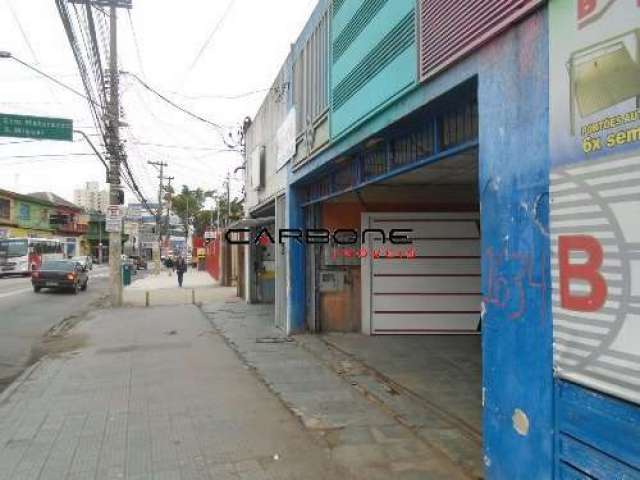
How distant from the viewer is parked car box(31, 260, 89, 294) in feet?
90.5

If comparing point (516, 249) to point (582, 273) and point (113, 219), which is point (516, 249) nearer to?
point (582, 273)

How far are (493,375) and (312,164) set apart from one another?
6936 mm

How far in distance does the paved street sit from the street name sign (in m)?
2.77

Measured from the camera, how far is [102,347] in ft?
41.7

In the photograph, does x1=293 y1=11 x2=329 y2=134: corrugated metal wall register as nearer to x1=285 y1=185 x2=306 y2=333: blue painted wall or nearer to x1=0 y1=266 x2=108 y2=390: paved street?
x1=285 y1=185 x2=306 y2=333: blue painted wall

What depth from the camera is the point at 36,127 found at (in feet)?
55.9

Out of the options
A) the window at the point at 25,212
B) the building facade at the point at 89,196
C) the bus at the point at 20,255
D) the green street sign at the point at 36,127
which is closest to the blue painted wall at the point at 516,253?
the green street sign at the point at 36,127

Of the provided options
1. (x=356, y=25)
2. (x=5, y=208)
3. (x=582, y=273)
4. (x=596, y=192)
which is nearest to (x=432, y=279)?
(x=356, y=25)

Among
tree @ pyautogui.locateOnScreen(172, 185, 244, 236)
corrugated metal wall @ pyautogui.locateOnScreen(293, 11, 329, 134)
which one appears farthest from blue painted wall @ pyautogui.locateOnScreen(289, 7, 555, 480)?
tree @ pyautogui.locateOnScreen(172, 185, 244, 236)

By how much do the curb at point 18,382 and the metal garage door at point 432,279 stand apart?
6117 mm

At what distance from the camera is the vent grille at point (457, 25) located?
4.41 meters

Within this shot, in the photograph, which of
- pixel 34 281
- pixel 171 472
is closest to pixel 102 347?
pixel 171 472

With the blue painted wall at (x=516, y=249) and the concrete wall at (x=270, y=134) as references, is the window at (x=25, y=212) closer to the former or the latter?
the concrete wall at (x=270, y=134)

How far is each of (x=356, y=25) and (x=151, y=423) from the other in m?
5.29
